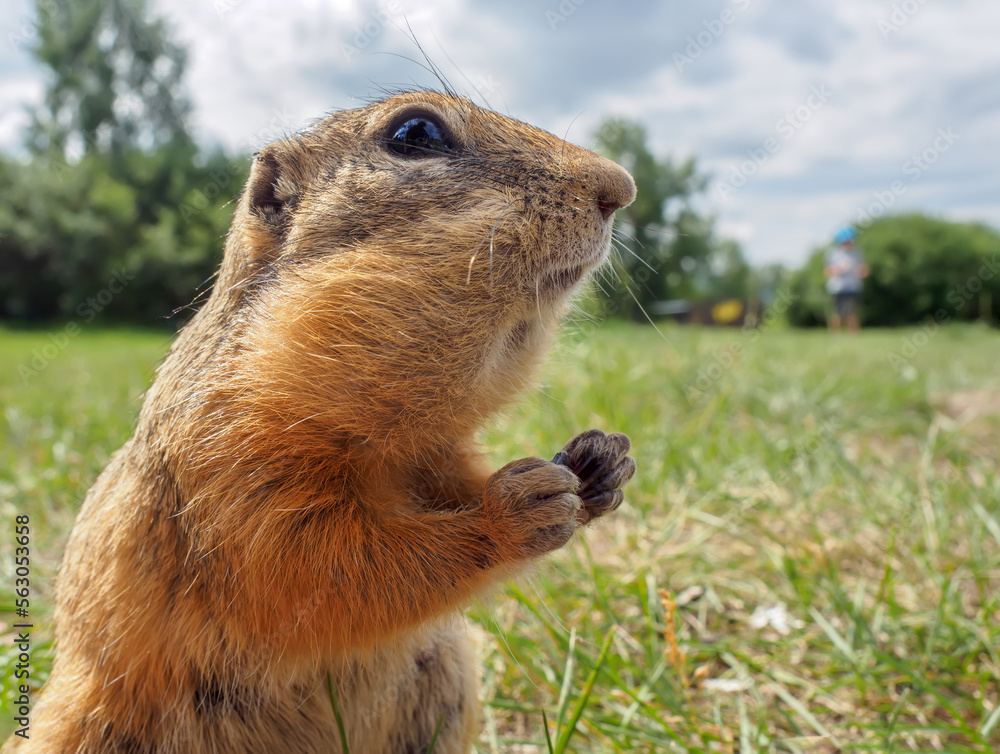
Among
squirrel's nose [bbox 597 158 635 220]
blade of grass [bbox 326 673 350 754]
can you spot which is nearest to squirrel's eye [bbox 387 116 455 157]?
squirrel's nose [bbox 597 158 635 220]

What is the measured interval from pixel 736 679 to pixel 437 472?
1364 millimetres

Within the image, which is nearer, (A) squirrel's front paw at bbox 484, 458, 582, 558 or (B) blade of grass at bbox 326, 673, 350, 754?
(A) squirrel's front paw at bbox 484, 458, 582, 558

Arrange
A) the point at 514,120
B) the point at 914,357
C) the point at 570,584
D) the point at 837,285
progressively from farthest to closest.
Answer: the point at 837,285, the point at 914,357, the point at 570,584, the point at 514,120

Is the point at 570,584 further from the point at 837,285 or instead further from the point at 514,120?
the point at 837,285

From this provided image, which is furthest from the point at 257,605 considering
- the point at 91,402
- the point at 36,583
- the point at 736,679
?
the point at 91,402

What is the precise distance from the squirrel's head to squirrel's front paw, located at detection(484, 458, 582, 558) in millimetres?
264

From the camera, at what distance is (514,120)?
6.71 feet

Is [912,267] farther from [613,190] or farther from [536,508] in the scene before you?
[536,508]

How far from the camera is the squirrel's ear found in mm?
1934

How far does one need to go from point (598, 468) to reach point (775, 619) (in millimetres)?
1407

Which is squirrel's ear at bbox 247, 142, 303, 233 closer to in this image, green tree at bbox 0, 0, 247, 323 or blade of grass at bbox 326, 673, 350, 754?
blade of grass at bbox 326, 673, 350, 754

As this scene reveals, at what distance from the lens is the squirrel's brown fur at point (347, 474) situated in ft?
5.15

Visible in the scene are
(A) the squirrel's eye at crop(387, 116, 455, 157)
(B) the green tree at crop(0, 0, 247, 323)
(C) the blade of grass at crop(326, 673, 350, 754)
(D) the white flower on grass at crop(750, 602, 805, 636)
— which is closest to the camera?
(C) the blade of grass at crop(326, 673, 350, 754)

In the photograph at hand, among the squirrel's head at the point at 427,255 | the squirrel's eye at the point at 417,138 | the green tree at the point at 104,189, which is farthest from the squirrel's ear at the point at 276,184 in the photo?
the green tree at the point at 104,189
